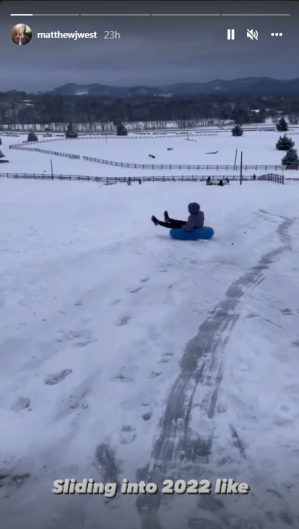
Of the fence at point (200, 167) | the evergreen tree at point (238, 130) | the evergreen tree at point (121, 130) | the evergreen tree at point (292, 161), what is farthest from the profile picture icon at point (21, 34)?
the evergreen tree at point (121, 130)

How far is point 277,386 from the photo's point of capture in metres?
5.95

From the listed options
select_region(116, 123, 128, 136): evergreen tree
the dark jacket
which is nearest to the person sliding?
the dark jacket

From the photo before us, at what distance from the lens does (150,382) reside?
607cm

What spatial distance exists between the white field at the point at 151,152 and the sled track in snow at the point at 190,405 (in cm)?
3598

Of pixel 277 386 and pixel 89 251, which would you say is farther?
pixel 89 251

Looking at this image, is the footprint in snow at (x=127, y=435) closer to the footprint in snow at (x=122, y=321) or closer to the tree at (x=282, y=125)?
the footprint in snow at (x=122, y=321)

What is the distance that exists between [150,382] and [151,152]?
65.4 metres

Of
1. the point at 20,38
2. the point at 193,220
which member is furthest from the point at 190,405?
the point at 193,220

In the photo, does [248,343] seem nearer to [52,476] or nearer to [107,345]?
[107,345]

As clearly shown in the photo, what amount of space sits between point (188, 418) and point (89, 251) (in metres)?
8.00

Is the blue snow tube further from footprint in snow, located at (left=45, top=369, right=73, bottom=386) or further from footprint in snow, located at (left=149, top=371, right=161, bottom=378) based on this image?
footprint in snow, located at (left=45, top=369, right=73, bottom=386)

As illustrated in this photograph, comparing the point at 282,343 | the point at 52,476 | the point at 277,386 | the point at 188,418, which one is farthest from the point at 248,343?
the point at 52,476

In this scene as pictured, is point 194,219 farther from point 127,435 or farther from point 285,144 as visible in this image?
point 285,144

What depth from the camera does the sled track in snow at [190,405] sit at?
14.8 ft
